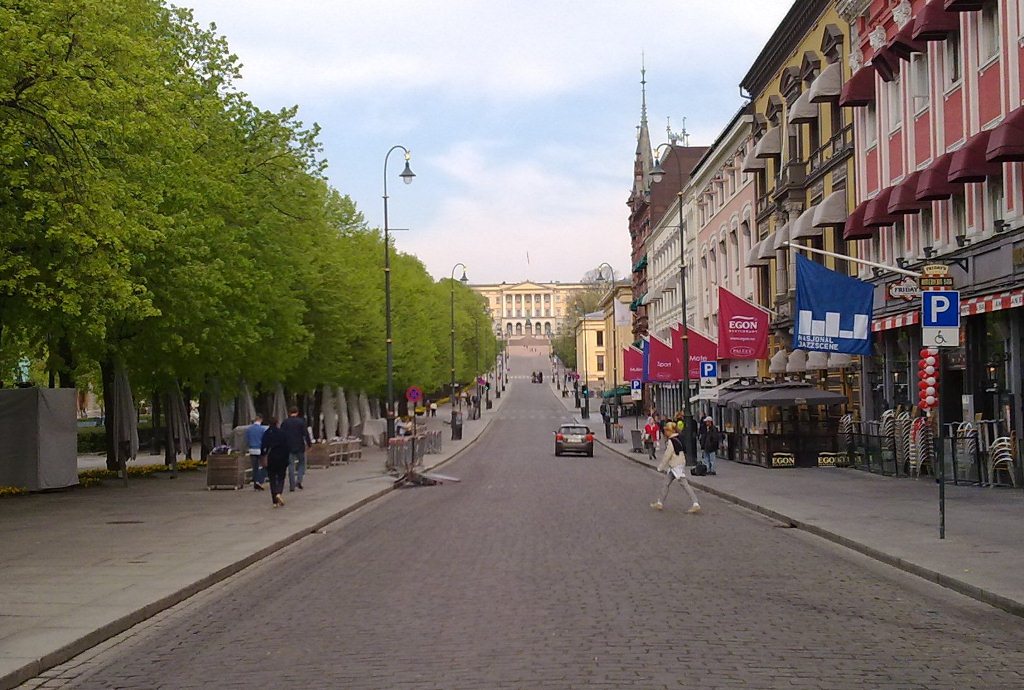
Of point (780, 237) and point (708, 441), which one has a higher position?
point (780, 237)

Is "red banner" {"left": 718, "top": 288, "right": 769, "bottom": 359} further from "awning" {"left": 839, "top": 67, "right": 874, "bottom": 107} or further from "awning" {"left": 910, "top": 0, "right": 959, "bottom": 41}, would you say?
A: "awning" {"left": 910, "top": 0, "right": 959, "bottom": 41}

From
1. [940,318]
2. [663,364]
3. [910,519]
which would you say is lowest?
[910,519]

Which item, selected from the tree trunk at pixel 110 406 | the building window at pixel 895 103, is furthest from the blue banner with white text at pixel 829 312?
the tree trunk at pixel 110 406

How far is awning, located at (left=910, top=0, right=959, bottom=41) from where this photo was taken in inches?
1041

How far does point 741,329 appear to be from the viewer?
122ft

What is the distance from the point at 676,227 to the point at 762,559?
218 ft

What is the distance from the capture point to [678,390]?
7681cm

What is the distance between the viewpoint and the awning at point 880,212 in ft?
100

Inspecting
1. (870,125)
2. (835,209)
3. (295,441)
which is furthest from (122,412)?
(870,125)

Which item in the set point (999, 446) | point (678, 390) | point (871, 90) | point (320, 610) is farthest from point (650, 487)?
point (678, 390)

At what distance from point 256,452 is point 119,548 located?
1436cm

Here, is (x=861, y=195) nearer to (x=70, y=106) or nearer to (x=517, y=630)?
(x=70, y=106)

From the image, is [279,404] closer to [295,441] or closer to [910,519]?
[295,441]

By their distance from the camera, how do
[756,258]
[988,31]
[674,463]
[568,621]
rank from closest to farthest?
[568,621] < [674,463] < [988,31] < [756,258]
